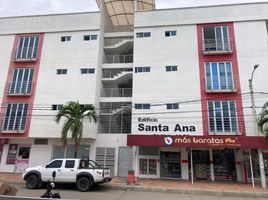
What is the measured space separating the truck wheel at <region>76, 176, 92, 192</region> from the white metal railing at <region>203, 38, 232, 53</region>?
14760 millimetres

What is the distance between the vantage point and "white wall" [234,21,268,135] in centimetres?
1730

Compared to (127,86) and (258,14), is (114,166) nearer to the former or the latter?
(127,86)

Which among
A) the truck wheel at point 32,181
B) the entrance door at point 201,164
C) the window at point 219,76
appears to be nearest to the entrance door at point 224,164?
the entrance door at point 201,164

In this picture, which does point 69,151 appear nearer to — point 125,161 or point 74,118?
point 74,118

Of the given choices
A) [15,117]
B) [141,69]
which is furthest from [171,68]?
[15,117]

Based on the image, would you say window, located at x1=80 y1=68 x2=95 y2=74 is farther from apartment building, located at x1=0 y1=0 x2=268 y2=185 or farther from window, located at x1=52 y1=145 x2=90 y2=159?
window, located at x1=52 y1=145 x2=90 y2=159

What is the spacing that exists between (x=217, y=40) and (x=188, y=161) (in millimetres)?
11457

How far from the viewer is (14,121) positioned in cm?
1947

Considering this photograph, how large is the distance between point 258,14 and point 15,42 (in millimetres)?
24357

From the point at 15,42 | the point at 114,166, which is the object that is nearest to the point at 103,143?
the point at 114,166

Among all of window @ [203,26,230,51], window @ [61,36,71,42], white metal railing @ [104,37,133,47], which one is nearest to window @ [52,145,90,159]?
window @ [61,36,71,42]

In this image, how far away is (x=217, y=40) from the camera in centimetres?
1959

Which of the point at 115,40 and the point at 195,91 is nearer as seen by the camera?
the point at 195,91

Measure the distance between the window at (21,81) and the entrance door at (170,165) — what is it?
560 inches
